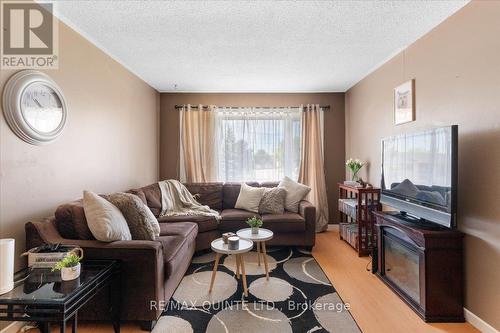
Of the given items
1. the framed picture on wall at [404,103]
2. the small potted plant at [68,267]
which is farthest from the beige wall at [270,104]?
the small potted plant at [68,267]

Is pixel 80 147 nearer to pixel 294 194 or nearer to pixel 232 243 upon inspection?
pixel 232 243

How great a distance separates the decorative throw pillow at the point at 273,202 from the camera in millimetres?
3793

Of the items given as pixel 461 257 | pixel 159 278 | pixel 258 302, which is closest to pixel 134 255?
pixel 159 278

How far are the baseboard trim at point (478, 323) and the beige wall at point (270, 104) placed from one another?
2.64 m

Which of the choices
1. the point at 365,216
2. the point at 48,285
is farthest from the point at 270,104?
the point at 48,285

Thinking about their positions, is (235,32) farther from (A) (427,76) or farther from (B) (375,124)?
(B) (375,124)

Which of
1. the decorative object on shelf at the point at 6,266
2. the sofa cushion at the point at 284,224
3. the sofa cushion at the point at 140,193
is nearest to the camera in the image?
the decorative object on shelf at the point at 6,266

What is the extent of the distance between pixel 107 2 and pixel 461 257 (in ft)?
11.4

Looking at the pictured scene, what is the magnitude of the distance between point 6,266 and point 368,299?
2.74 m

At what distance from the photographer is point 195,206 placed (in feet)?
12.6

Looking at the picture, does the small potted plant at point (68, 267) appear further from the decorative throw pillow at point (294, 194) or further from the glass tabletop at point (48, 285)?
the decorative throw pillow at point (294, 194)

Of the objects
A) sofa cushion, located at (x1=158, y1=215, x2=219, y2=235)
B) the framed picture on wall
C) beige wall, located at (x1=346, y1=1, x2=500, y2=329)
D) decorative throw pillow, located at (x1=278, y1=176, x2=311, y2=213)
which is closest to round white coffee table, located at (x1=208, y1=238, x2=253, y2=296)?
sofa cushion, located at (x1=158, y1=215, x2=219, y2=235)

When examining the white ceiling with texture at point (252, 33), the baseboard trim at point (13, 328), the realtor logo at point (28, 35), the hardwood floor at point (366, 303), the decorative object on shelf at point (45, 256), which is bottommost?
the hardwood floor at point (366, 303)

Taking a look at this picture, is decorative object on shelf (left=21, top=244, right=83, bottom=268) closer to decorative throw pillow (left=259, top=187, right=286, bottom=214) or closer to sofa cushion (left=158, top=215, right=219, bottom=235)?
sofa cushion (left=158, top=215, right=219, bottom=235)
